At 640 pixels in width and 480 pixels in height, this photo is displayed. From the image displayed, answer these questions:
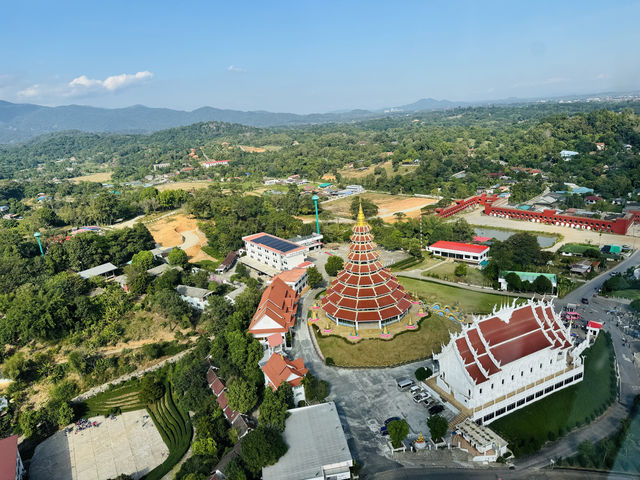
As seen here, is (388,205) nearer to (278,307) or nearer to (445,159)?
(445,159)

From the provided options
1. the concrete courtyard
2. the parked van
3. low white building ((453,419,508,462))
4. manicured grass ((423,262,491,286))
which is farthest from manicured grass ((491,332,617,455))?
the concrete courtyard

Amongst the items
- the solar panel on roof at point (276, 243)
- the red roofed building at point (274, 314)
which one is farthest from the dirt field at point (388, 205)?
the red roofed building at point (274, 314)

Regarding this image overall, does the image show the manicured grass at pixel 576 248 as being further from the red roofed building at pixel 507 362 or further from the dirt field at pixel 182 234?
the dirt field at pixel 182 234

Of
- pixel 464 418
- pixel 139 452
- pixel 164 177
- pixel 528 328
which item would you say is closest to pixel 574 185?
pixel 528 328

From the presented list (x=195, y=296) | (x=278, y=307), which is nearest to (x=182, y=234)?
(x=195, y=296)

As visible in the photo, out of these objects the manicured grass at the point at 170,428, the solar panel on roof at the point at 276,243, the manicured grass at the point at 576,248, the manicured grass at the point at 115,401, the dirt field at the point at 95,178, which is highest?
the solar panel on roof at the point at 276,243

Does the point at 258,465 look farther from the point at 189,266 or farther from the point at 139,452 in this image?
the point at 189,266

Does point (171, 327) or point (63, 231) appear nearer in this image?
point (171, 327)
